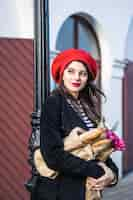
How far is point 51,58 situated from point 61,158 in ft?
15.6

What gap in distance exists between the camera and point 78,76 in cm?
253

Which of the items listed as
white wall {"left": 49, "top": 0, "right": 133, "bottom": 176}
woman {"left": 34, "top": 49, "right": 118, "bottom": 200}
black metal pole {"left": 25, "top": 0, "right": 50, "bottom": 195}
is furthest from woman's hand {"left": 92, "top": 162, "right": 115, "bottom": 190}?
white wall {"left": 49, "top": 0, "right": 133, "bottom": 176}

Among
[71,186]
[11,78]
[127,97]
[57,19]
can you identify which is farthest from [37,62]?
[127,97]

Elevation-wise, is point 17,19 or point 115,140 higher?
point 17,19

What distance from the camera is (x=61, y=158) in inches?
92.2

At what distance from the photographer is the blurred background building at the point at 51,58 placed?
6.28 metres

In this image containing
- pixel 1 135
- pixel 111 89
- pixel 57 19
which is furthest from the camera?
pixel 111 89

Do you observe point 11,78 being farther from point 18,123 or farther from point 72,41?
point 72,41

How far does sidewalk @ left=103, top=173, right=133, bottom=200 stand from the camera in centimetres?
746

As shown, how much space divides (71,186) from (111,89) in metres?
6.41

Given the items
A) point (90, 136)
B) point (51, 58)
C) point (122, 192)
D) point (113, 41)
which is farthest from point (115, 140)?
point (113, 41)

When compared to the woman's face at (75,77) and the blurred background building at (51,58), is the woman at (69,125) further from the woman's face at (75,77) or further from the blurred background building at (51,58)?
the blurred background building at (51,58)

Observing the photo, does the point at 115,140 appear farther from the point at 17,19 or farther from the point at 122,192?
the point at 122,192

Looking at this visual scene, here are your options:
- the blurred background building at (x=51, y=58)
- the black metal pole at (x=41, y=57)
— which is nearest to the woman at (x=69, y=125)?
the black metal pole at (x=41, y=57)
